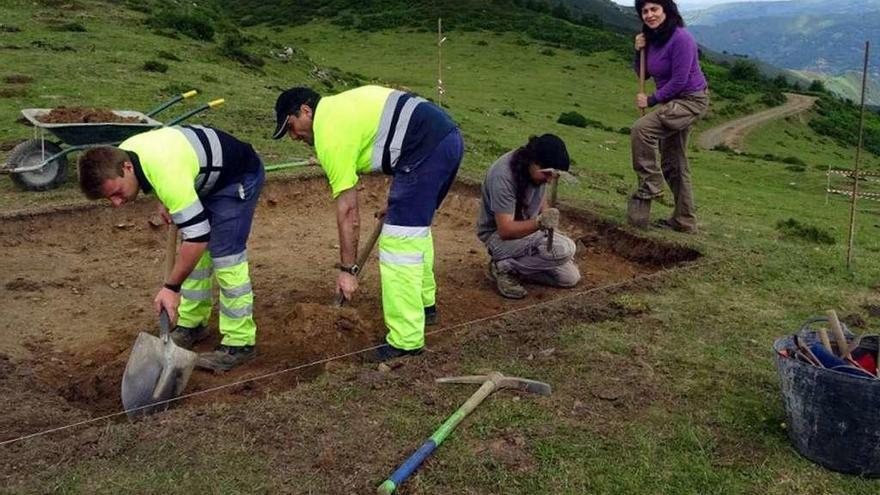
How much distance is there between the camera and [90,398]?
178 inches

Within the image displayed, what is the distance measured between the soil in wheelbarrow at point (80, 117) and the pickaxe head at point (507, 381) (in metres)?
5.96

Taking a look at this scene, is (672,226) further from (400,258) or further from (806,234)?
(400,258)

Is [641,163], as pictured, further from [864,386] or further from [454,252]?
[864,386]

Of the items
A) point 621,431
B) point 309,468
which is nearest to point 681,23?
point 621,431

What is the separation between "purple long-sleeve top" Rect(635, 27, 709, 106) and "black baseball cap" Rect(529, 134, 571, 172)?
2.09 metres

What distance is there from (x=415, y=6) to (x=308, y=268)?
37228 mm

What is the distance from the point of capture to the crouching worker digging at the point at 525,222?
5.39m

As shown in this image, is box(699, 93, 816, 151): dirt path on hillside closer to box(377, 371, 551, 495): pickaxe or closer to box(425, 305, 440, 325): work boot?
box(425, 305, 440, 325): work boot

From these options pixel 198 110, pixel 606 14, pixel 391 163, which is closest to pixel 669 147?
pixel 391 163

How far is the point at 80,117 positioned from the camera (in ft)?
27.5

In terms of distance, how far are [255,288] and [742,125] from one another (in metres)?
27.6

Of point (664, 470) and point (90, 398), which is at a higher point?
point (664, 470)

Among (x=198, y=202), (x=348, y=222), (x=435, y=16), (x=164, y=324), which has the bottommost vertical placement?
(x=435, y=16)

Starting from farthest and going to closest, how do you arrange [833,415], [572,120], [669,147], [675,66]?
[572,120], [669,147], [675,66], [833,415]
